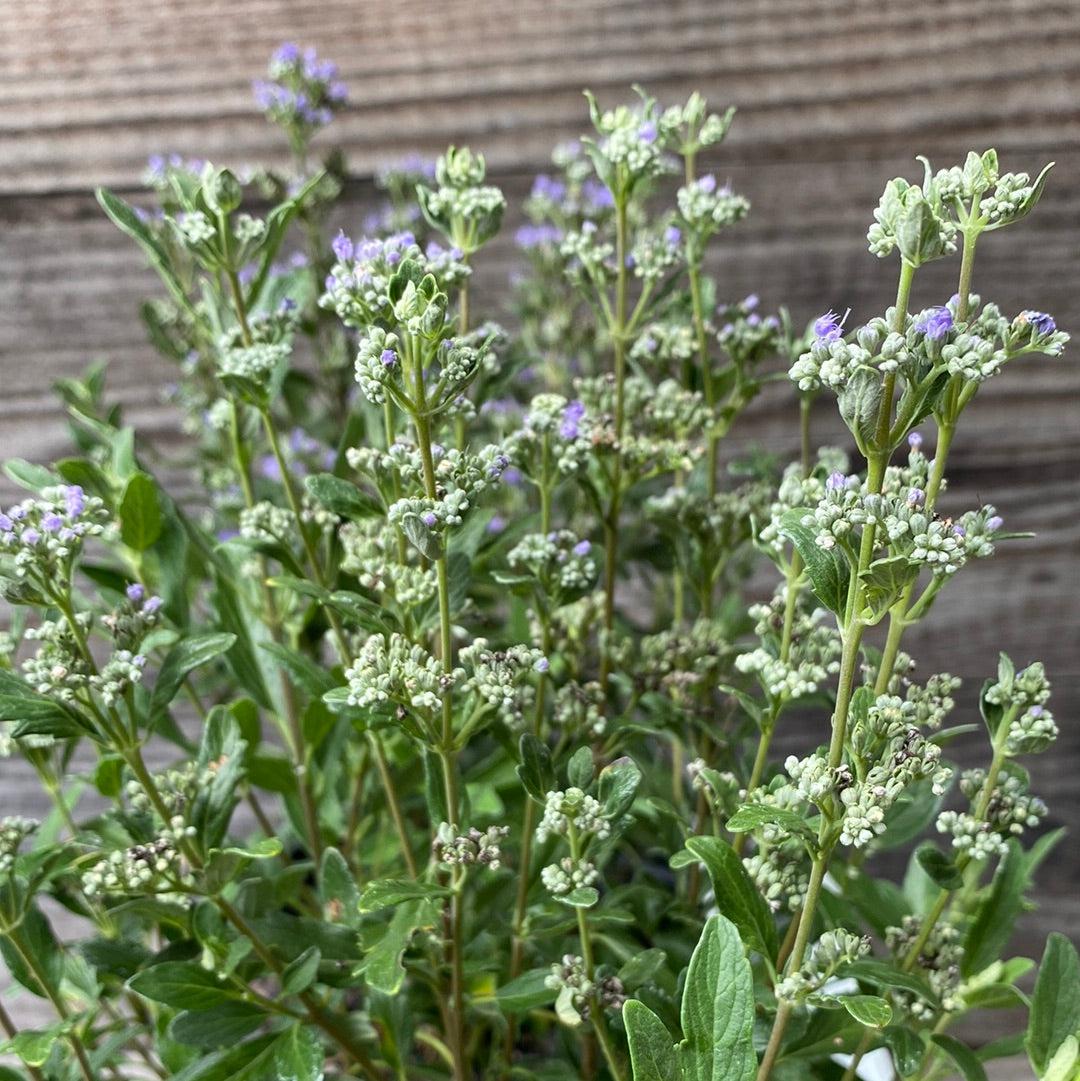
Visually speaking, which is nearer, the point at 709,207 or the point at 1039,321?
the point at 1039,321

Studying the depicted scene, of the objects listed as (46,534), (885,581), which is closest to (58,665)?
(46,534)

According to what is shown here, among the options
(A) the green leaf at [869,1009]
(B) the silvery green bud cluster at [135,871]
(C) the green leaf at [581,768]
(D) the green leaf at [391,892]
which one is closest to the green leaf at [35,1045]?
(B) the silvery green bud cluster at [135,871]

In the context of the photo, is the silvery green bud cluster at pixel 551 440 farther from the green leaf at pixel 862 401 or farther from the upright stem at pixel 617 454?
the green leaf at pixel 862 401

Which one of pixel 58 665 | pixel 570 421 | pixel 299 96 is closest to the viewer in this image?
pixel 58 665

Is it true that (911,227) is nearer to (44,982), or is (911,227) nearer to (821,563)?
(821,563)

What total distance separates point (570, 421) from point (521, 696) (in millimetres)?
154

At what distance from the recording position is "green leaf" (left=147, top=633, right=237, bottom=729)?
1.99ft

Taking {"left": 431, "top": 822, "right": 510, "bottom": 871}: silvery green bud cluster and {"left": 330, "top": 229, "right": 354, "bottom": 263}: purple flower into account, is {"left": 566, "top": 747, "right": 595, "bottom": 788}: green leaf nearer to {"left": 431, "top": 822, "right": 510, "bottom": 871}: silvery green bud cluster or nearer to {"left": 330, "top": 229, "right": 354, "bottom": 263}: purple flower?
{"left": 431, "top": 822, "right": 510, "bottom": 871}: silvery green bud cluster

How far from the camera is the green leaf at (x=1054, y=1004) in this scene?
1.90 feet

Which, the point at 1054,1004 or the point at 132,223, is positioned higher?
the point at 132,223

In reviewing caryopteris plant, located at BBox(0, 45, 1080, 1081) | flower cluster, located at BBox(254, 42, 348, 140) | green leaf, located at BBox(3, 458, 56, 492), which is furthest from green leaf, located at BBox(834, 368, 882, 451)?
flower cluster, located at BBox(254, 42, 348, 140)

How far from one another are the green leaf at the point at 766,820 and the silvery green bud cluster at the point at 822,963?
7cm

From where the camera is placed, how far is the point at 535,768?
1.80 ft

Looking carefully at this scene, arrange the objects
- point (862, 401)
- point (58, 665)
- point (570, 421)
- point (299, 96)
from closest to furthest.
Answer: point (862, 401), point (58, 665), point (570, 421), point (299, 96)
